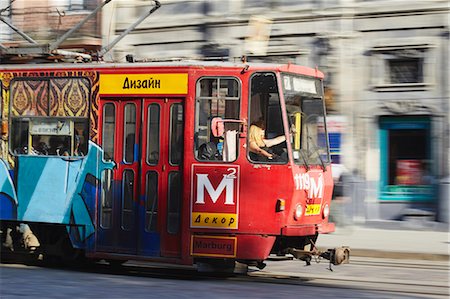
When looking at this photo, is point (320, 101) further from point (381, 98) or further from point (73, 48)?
point (73, 48)

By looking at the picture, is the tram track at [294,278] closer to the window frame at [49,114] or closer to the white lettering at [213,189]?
the white lettering at [213,189]

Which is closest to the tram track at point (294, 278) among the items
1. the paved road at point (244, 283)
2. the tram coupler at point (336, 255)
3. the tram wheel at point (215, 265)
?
the paved road at point (244, 283)

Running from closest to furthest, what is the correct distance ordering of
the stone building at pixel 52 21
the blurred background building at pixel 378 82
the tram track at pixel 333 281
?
the tram track at pixel 333 281 → the blurred background building at pixel 378 82 → the stone building at pixel 52 21

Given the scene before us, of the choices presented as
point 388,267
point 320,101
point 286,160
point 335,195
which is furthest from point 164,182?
point 335,195

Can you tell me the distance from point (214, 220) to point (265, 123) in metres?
1.39

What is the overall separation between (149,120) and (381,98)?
981 cm

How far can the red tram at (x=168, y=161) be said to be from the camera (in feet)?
36.7

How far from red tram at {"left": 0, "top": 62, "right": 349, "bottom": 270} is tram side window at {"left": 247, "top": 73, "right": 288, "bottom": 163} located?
1 cm

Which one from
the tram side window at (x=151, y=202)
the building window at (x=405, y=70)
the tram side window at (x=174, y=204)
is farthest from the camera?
the building window at (x=405, y=70)

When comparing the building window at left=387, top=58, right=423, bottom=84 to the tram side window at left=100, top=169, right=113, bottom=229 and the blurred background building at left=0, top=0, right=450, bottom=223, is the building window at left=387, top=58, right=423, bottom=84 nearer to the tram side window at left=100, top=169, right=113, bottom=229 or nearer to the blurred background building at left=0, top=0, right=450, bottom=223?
the blurred background building at left=0, top=0, right=450, bottom=223

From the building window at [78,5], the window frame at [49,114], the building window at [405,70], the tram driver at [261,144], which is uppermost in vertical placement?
the building window at [78,5]

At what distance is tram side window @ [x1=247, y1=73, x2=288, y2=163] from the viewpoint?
11164 millimetres

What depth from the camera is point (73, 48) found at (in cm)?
2302

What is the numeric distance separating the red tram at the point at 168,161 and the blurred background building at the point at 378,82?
812cm
